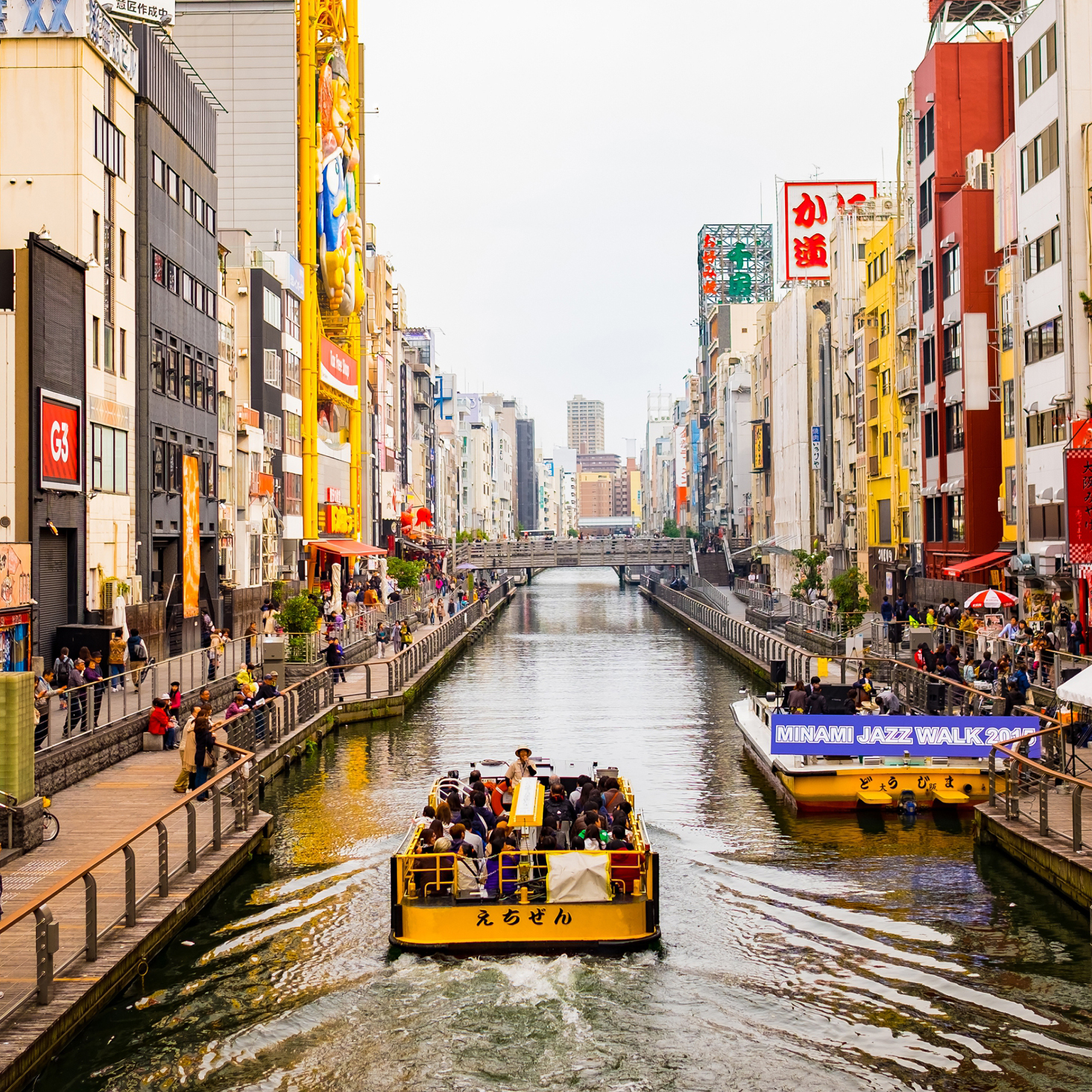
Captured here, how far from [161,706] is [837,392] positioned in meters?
63.1

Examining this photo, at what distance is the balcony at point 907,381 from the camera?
66500 mm

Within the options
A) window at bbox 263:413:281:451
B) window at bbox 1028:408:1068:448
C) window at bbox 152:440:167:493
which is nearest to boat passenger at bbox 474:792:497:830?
A: window at bbox 152:440:167:493

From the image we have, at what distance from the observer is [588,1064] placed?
1513cm

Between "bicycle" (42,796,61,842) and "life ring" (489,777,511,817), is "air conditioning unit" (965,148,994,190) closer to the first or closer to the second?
"life ring" (489,777,511,817)

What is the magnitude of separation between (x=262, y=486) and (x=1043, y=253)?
36.2 m

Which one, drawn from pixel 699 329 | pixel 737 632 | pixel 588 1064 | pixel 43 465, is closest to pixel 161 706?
pixel 43 465

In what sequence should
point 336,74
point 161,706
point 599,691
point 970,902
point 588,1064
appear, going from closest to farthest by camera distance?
point 588,1064, point 970,902, point 161,706, point 599,691, point 336,74

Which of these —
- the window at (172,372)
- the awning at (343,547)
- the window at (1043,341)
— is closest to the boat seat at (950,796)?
the window at (1043,341)

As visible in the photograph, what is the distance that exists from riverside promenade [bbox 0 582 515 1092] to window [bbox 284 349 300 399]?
40.1 m

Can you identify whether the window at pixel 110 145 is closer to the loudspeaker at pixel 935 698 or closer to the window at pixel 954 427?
the loudspeaker at pixel 935 698

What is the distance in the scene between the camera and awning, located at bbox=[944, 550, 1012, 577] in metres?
52.2

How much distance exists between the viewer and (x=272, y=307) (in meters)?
69.8

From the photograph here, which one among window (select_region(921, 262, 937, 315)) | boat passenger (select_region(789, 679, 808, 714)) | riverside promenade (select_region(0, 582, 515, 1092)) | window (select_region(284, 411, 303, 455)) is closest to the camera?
riverside promenade (select_region(0, 582, 515, 1092))

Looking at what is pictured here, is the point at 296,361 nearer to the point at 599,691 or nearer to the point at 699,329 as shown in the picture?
the point at 599,691
